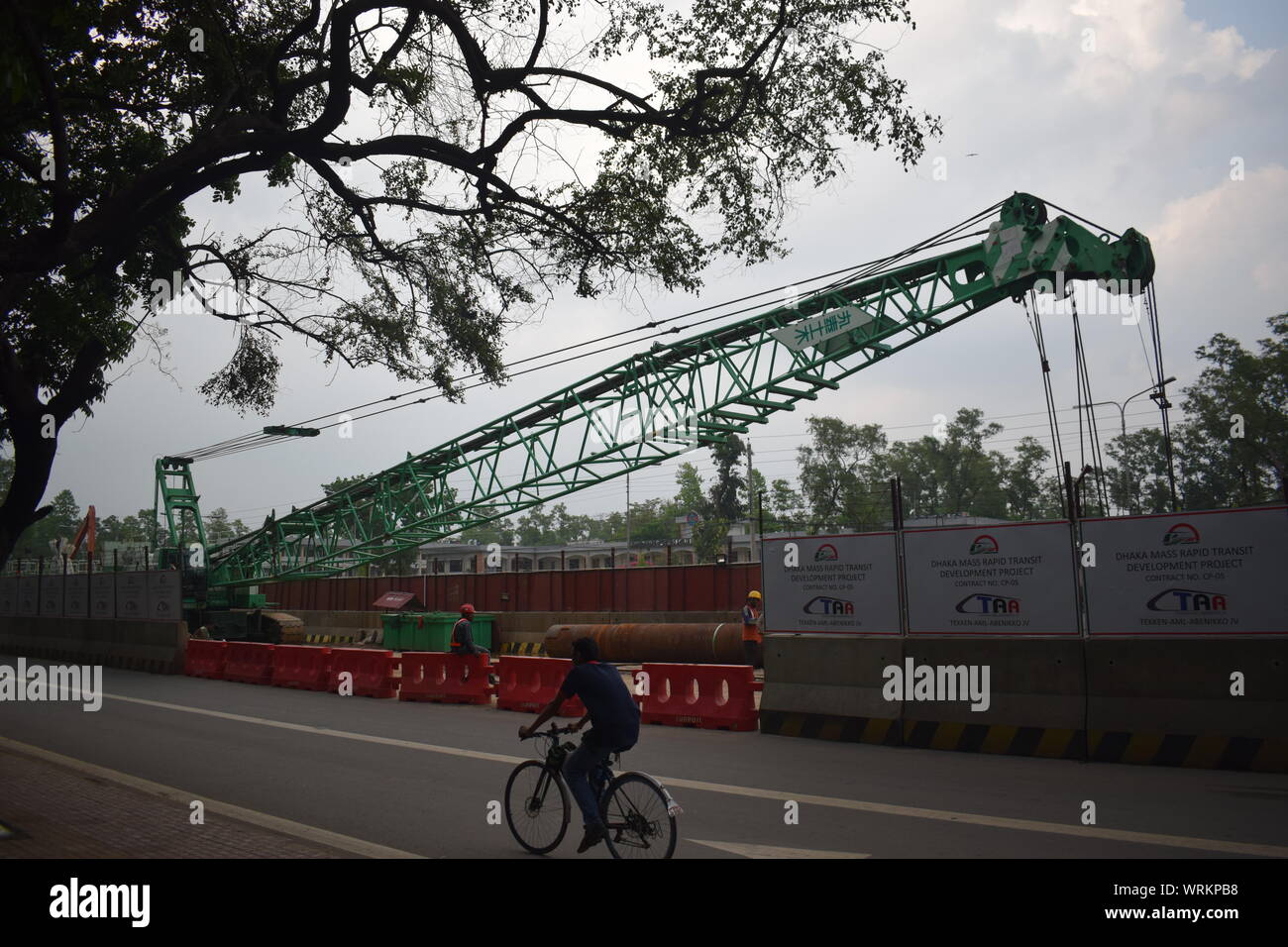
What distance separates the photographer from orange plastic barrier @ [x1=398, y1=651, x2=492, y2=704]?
698 inches

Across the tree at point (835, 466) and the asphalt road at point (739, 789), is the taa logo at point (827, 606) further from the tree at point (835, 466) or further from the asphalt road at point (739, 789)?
the tree at point (835, 466)

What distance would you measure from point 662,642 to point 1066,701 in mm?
14694

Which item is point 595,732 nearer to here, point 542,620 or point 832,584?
point 832,584

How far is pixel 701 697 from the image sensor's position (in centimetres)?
1441

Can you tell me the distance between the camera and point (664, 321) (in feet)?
87.5

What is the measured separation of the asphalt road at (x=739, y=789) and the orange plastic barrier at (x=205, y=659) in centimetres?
813

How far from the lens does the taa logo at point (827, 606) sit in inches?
528

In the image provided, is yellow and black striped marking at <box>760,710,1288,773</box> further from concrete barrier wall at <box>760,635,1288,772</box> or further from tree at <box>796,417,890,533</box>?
tree at <box>796,417,890,533</box>

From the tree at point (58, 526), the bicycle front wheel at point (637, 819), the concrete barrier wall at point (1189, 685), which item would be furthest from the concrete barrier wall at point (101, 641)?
the tree at point (58, 526)
